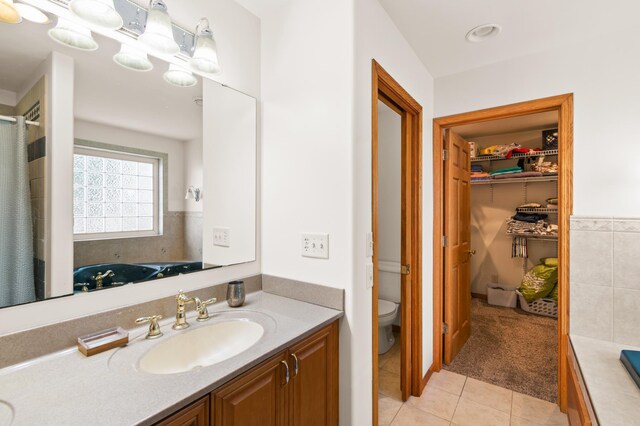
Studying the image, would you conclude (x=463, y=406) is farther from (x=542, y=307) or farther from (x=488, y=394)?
(x=542, y=307)

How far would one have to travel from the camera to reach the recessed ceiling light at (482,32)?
1743 millimetres

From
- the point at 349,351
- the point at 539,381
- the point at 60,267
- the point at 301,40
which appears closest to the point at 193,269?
the point at 60,267

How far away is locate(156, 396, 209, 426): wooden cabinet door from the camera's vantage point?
74 cm

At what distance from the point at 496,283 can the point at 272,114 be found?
4068 mm

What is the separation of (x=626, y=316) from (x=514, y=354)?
3.91 feet

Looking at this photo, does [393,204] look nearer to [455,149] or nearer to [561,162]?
[455,149]

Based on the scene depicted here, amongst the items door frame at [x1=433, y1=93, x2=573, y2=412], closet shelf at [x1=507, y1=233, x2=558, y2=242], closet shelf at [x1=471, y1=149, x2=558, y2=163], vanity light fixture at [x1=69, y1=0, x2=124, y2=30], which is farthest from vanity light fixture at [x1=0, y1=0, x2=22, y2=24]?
closet shelf at [x1=507, y1=233, x2=558, y2=242]

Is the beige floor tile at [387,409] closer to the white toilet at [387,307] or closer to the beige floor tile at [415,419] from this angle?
the beige floor tile at [415,419]

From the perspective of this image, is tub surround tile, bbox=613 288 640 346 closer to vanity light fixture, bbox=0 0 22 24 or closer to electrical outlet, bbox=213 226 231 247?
electrical outlet, bbox=213 226 231 247

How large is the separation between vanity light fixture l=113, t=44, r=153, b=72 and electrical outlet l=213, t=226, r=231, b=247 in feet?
2.56

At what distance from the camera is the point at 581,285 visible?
1804 mm

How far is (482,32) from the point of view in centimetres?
180

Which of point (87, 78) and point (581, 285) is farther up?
point (87, 78)

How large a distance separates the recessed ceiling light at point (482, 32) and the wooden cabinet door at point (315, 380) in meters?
1.90
